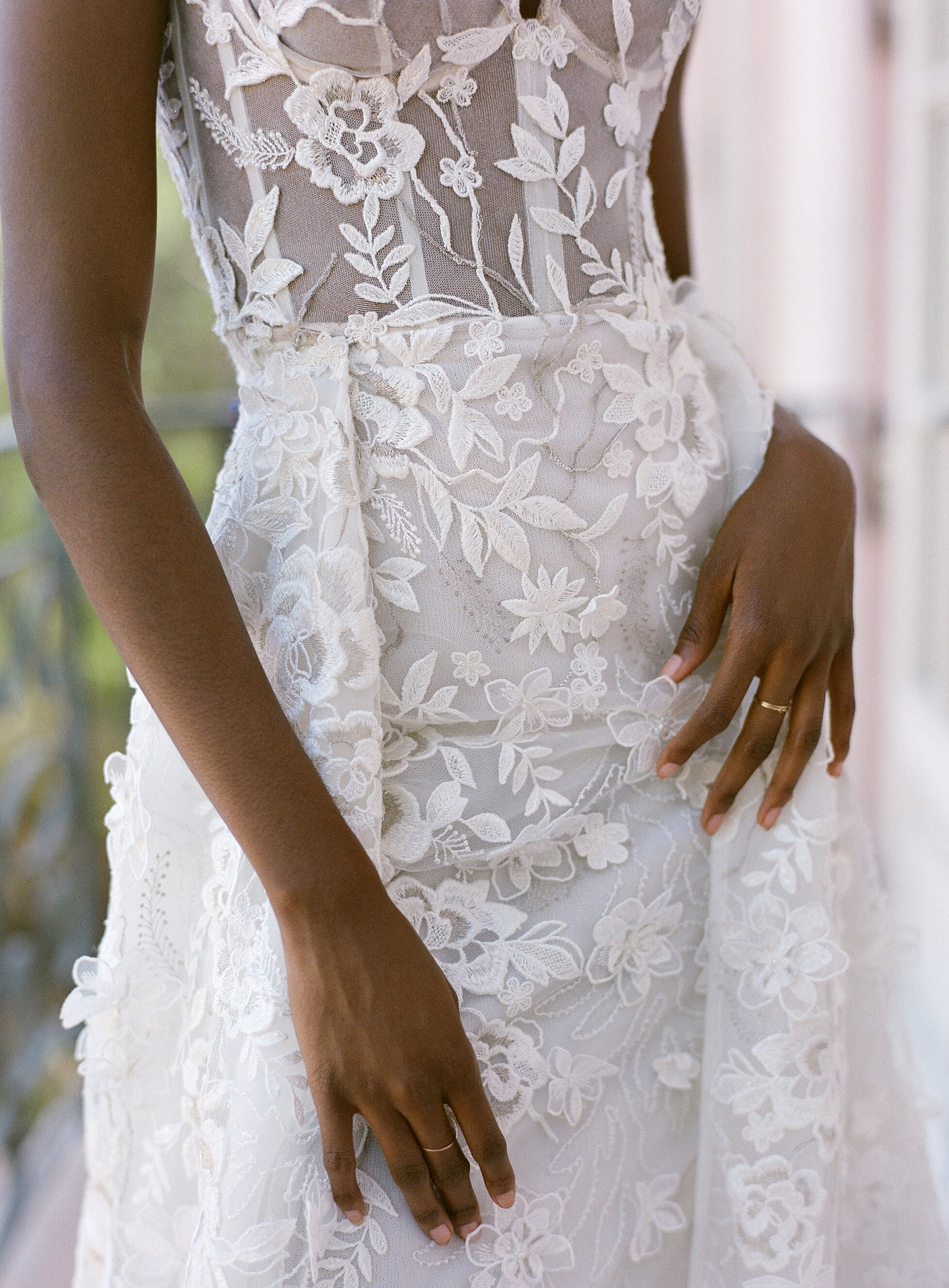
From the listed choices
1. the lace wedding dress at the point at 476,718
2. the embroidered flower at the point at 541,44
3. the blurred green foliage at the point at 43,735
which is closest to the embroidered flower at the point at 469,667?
the lace wedding dress at the point at 476,718

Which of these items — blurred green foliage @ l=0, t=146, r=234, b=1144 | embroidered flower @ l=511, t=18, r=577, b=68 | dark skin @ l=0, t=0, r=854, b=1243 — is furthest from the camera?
blurred green foliage @ l=0, t=146, r=234, b=1144

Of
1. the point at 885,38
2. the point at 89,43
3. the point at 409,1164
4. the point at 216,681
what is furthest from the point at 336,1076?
the point at 885,38

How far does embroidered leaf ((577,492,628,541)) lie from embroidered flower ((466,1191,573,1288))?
0.46 m

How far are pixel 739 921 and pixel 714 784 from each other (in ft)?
0.34

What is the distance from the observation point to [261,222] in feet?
2.39

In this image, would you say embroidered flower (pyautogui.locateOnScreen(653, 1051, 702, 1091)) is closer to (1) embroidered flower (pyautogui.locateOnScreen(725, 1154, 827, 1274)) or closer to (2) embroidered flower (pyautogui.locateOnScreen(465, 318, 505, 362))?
(1) embroidered flower (pyautogui.locateOnScreen(725, 1154, 827, 1274))

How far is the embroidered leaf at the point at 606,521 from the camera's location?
77cm

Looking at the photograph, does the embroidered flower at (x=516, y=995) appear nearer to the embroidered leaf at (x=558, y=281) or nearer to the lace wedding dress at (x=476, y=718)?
the lace wedding dress at (x=476, y=718)

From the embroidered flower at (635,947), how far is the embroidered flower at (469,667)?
20cm

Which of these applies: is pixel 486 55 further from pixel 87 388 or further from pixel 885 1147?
pixel 885 1147

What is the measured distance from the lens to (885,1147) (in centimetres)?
95

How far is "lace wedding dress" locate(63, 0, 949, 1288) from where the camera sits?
2.31 ft

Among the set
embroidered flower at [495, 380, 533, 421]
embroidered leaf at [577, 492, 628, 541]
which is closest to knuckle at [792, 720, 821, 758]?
embroidered leaf at [577, 492, 628, 541]

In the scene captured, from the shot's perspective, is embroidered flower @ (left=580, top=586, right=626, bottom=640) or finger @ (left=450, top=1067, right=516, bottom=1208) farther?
embroidered flower @ (left=580, top=586, right=626, bottom=640)
